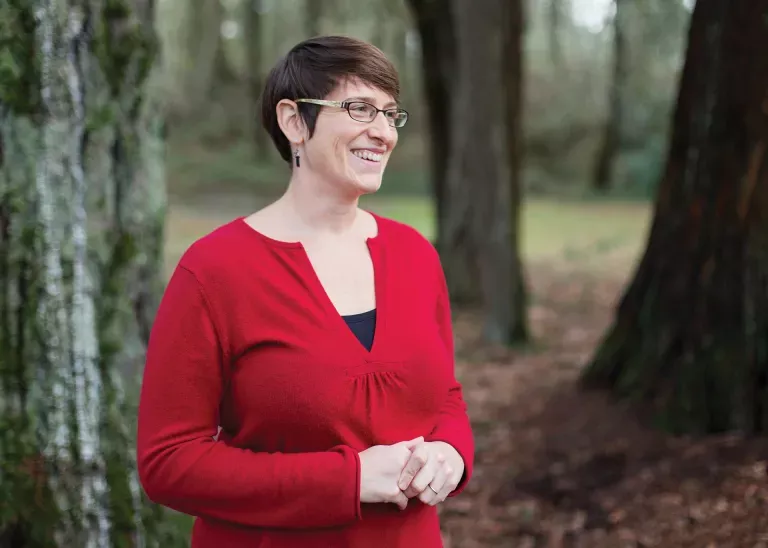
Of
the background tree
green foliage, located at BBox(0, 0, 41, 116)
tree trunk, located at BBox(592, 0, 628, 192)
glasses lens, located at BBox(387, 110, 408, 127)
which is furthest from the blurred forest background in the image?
tree trunk, located at BBox(592, 0, 628, 192)

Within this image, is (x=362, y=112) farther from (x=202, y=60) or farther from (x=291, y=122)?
(x=202, y=60)

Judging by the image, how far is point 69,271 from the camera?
2.76 m

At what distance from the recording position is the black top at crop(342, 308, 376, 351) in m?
1.92

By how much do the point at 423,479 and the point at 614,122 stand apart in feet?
89.3

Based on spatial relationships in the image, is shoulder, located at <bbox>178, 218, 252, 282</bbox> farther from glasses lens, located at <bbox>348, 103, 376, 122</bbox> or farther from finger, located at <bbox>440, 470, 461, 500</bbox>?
finger, located at <bbox>440, 470, 461, 500</bbox>

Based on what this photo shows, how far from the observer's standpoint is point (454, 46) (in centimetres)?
1028

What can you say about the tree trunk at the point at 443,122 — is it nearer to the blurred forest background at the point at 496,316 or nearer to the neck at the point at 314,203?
the blurred forest background at the point at 496,316

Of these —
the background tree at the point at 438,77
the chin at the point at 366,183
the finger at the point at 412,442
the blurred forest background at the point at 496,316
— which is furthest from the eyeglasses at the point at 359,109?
the background tree at the point at 438,77

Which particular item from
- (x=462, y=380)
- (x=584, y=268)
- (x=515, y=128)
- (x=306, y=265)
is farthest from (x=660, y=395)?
(x=584, y=268)

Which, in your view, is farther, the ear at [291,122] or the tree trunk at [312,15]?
the tree trunk at [312,15]

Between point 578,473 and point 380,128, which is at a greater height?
point 380,128

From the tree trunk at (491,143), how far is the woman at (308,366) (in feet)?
20.8

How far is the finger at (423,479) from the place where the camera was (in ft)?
6.01

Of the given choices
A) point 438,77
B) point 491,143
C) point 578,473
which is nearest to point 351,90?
point 578,473
